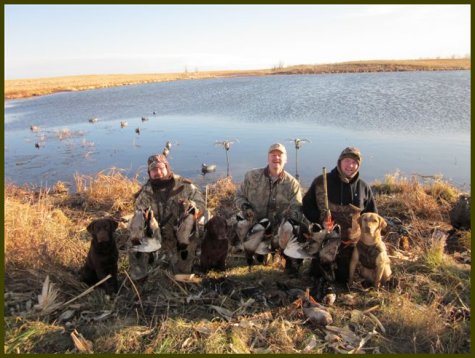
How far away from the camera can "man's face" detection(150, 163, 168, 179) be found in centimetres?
495

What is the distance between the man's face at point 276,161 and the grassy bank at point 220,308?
4.44 feet

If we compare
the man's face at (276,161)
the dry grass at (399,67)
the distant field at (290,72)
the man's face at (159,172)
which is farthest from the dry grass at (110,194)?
the dry grass at (399,67)

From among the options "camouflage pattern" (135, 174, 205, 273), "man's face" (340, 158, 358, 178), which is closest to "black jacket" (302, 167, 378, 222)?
"man's face" (340, 158, 358, 178)

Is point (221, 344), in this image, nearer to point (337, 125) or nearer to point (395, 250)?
point (395, 250)

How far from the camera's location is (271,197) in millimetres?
5320

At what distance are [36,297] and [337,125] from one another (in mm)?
14533

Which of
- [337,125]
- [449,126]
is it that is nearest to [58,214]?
[337,125]

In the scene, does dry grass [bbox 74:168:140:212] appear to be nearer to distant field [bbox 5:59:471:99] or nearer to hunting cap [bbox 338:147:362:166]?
hunting cap [bbox 338:147:362:166]

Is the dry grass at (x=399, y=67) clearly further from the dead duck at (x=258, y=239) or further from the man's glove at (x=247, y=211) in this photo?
the dead duck at (x=258, y=239)

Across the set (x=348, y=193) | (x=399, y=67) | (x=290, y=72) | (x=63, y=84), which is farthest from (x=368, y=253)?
(x=63, y=84)

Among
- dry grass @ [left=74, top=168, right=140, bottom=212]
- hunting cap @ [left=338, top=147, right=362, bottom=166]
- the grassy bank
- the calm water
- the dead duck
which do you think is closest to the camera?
the grassy bank

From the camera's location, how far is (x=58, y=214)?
710 centimetres

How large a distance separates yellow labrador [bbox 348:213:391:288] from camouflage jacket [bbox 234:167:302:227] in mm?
966

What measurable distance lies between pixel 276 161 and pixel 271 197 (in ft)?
1.73
